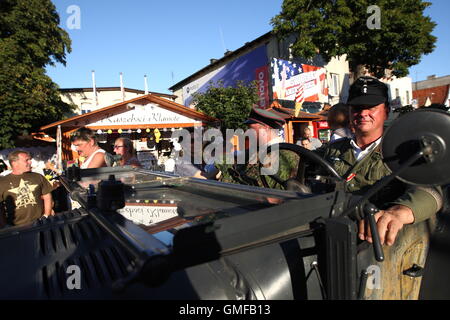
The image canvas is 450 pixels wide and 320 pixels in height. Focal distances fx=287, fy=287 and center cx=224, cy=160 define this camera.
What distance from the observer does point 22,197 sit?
3.80 meters

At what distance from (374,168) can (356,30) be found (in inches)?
648

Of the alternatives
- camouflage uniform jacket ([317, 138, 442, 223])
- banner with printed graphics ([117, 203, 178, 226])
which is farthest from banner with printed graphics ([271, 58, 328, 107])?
banner with printed graphics ([117, 203, 178, 226])

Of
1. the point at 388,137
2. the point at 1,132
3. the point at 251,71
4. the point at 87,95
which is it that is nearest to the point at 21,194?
the point at 388,137

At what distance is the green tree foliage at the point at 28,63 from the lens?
37.0ft

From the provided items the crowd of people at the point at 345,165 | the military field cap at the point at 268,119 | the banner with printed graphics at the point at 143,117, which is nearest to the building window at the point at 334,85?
the banner with printed graphics at the point at 143,117

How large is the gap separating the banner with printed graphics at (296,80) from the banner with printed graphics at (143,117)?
6031mm

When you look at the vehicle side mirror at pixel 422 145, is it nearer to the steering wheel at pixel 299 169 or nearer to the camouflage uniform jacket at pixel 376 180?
the camouflage uniform jacket at pixel 376 180

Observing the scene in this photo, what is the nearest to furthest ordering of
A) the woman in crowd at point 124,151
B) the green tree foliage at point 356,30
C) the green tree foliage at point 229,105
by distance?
1. the woman in crowd at point 124,151
2. the green tree foliage at point 229,105
3. the green tree foliage at point 356,30

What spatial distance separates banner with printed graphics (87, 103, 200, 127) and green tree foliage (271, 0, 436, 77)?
25.7 feet

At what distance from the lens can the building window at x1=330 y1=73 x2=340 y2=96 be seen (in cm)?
1976

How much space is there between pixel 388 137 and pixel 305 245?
50cm

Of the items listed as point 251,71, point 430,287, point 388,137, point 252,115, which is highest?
point 251,71
